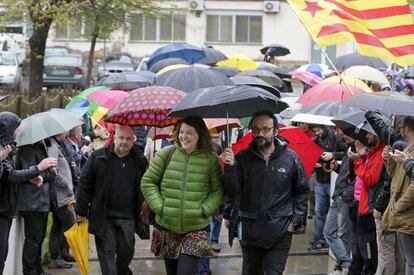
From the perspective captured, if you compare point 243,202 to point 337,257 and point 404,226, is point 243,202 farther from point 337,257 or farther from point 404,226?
point 337,257

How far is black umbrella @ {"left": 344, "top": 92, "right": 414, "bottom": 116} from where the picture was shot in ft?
22.0

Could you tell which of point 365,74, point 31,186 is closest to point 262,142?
point 31,186

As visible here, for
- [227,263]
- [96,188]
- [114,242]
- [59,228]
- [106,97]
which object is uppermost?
[106,97]

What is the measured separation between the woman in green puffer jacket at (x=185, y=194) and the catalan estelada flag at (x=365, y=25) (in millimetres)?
1560

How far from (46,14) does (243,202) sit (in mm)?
12699

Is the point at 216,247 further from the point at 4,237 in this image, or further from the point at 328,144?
the point at 4,237

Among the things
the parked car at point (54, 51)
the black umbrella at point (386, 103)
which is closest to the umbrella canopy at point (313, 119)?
the black umbrella at point (386, 103)

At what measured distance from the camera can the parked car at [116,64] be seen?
108 ft

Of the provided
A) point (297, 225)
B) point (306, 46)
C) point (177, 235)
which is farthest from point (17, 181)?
point (306, 46)

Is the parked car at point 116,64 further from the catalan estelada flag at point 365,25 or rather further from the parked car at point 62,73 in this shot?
the catalan estelada flag at point 365,25

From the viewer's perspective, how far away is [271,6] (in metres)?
39.6

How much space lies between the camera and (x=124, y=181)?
7.84 m

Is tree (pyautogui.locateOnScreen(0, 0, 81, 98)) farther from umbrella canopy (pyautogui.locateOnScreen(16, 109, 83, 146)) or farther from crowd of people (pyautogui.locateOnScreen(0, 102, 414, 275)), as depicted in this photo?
umbrella canopy (pyautogui.locateOnScreen(16, 109, 83, 146))

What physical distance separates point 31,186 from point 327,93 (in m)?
3.82
